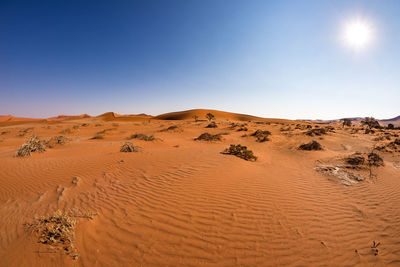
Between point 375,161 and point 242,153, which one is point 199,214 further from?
point 375,161

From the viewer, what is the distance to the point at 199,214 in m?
3.13

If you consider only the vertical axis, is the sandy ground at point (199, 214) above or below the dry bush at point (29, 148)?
below

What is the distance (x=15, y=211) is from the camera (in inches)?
123

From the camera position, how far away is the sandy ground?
2.31m

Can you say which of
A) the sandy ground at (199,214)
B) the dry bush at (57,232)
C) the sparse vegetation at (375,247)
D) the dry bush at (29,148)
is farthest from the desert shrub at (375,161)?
the dry bush at (29,148)

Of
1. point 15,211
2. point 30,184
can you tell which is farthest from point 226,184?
point 30,184

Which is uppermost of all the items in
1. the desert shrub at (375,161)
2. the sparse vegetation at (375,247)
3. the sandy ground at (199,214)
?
the desert shrub at (375,161)

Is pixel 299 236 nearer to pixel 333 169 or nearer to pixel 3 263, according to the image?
pixel 3 263

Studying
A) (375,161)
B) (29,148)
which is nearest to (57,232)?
(29,148)

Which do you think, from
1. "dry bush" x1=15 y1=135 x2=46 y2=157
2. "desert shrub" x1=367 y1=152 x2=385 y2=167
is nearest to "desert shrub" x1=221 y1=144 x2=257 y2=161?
"desert shrub" x1=367 y1=152 x2=385 y2=167

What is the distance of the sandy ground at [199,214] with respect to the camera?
231cm

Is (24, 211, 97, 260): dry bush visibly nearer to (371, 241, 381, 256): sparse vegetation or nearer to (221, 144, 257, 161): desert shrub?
(371, 241, 381, 256): sparse vegetation

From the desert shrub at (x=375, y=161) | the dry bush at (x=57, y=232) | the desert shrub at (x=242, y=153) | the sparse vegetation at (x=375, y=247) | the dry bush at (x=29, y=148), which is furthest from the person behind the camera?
the desert shrub at (x=242, y=153)

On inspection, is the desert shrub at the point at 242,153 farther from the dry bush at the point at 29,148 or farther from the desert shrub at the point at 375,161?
the dry bush at the point at 29,148
